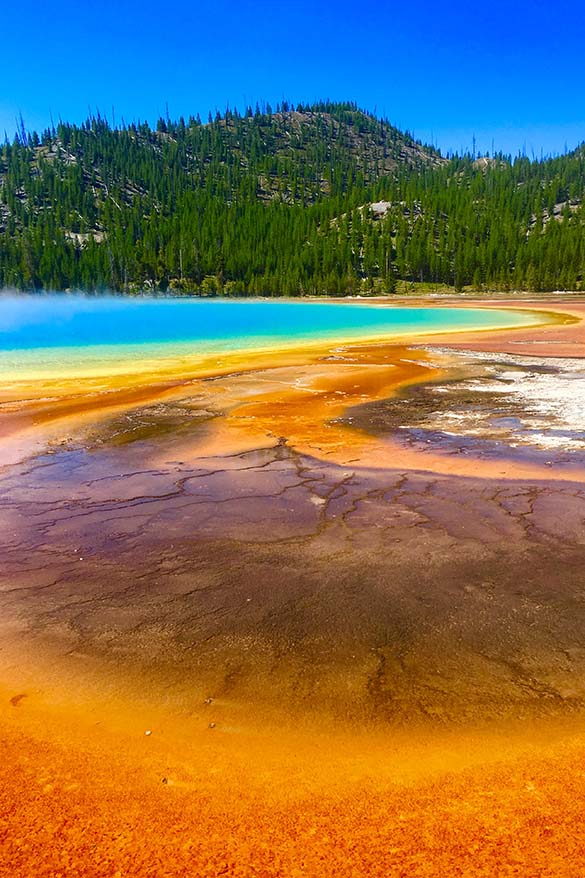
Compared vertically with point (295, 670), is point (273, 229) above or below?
above

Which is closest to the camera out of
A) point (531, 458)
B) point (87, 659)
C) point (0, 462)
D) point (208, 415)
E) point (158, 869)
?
point (158, 869)

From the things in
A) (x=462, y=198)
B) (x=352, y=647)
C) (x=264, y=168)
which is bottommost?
(x=352, y=647)

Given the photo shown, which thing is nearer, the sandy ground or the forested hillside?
the sandy ground

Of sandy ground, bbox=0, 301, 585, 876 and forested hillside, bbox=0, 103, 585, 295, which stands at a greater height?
forested hillside, bbox=0, 103, 585, 295

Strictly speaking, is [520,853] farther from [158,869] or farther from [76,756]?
[76,756]

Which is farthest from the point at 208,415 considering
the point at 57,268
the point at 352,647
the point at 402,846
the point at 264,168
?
the point at 264,168
